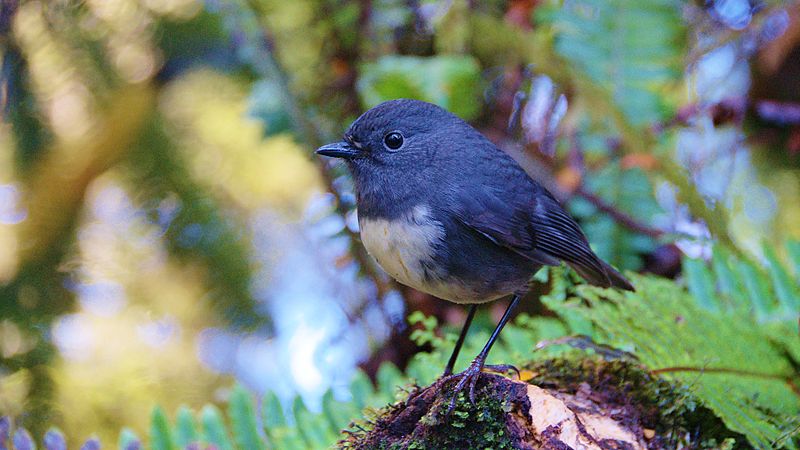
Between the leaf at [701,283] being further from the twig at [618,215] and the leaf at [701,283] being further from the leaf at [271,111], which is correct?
the leaf at [271,111]

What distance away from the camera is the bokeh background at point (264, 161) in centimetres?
289

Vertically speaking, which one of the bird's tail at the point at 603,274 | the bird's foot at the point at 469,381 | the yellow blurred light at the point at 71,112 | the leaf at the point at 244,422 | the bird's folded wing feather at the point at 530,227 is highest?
the yellow blurred light at the point at 71,112

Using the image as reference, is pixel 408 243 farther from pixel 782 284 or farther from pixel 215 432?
pixel 782 284

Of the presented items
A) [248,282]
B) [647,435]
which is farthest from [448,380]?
[248,282]

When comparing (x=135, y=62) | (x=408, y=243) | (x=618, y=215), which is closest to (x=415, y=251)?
(x=408, y=243)

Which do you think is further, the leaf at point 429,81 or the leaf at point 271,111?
the leaf at point 271,111

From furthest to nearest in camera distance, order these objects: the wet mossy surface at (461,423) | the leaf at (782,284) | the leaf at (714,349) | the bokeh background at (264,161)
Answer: the bokeh background at (264,161)
the leaf at (782,284)
the leaf at (714,349)
the wet mossy surface at (461,423)

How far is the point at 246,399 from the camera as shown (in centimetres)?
239

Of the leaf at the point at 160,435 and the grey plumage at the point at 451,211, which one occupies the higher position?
the grey plumage at the point at 451,211

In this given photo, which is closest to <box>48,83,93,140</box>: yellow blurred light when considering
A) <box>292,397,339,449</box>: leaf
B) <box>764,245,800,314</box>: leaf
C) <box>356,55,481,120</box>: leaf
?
<box>356,55,481,120</box>: leaf

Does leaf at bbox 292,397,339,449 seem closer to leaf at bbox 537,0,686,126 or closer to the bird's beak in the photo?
the bird's beak

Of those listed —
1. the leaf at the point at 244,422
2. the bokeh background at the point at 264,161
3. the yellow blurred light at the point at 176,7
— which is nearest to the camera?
the leaf at the point at 244,422

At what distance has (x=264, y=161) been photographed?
139 inches

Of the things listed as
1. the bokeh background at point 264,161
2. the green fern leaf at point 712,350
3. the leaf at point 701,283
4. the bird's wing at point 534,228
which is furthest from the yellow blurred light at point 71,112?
the leaf at point 701,283
